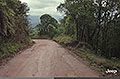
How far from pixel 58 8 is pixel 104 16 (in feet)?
22.1

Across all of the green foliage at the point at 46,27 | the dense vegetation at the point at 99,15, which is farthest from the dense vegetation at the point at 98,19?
the green foliage at the point at 46,27

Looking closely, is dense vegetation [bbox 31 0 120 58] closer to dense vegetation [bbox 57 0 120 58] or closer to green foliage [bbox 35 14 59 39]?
dense vegetation [bbox 57 0 120 58]

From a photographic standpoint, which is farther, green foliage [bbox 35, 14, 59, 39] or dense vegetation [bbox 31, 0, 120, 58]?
green foliage [bbox 35, 14, 59, 39]

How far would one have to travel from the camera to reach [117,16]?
16.3m

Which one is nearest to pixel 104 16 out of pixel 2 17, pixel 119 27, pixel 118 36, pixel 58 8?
pixel 119 27

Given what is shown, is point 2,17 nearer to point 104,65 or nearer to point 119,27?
point 104,65

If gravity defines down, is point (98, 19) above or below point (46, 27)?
above

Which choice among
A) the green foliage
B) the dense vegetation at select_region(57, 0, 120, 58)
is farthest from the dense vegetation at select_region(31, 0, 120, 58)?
the green foliage

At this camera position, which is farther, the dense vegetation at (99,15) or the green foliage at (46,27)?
the green foliage at (46,27)

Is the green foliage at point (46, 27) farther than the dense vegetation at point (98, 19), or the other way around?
the green foliage at point (46, 27)

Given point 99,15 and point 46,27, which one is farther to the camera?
point 46,27

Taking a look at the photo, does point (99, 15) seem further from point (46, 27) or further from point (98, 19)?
point (46, 27)

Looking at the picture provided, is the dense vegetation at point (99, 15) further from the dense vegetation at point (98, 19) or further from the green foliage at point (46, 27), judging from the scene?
the green foliage at point (46, 27)

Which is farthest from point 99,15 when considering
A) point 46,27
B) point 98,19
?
point 46,27
